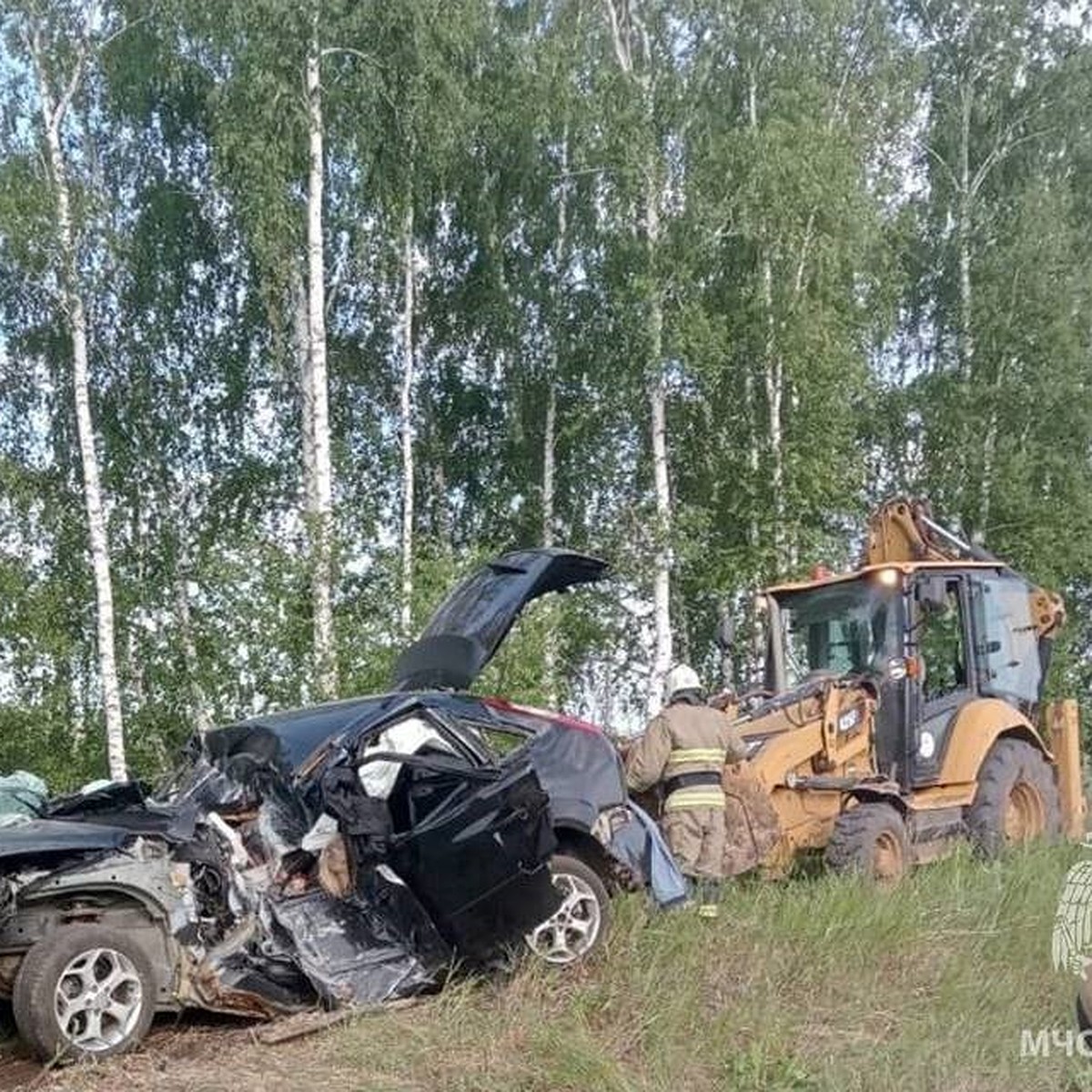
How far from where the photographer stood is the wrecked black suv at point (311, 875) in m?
6.04

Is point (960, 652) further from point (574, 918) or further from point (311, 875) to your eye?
point (311, 875)

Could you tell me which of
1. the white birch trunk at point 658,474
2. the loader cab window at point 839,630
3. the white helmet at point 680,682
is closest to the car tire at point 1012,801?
the loader cab window at point 839,630

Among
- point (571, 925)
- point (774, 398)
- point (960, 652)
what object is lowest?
point (571, 925)

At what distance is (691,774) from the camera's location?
8516 mm

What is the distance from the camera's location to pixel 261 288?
66.1 ft

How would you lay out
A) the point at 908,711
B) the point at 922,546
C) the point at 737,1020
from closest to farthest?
the point at 737,1020 → the point at 908,711 → the point at 922,546

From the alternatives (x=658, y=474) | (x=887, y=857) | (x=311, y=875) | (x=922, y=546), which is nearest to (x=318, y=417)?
(x=658, y=474)

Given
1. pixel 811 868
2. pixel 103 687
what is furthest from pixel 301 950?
pixel 103 687

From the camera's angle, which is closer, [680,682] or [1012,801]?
[680,682]

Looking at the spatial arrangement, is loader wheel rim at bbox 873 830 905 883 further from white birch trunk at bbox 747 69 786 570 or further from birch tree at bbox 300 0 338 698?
white birch trunk at bbox 747 69 786 570

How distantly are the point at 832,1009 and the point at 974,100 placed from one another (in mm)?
23110

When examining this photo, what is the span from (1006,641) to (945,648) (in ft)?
2.08

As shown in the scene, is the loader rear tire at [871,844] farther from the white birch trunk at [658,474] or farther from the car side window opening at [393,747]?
the white birch trunk at [658,474]

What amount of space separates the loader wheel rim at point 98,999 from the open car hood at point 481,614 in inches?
104
